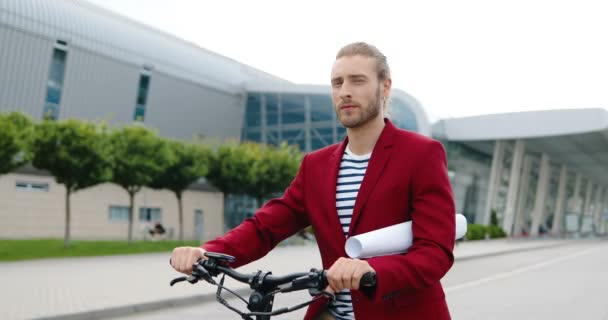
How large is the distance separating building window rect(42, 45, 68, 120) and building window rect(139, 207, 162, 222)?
750 cm

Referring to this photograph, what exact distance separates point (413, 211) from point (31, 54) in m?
37.0

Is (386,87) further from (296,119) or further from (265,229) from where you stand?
(296,119)

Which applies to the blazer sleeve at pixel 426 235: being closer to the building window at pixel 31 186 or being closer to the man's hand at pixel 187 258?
the man's hand at pixel 187 258

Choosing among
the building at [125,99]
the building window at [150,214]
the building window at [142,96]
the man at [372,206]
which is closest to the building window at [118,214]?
the building at [125,99]

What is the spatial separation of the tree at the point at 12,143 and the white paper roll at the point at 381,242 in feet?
63.4

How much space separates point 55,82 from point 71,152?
16.0 m

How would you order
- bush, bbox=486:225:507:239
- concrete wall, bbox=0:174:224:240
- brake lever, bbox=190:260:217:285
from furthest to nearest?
bush, bbox=486:225:507:239
concrete wall, bbox=0:174:224:240
brake lever, bbox=190:260:217:285

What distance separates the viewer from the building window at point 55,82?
36938 millimetres

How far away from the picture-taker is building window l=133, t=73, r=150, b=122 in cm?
4316

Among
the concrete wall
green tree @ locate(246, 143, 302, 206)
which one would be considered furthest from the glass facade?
green tree @ locate(246, 143, 302, 206)

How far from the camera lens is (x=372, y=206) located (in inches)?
92.3

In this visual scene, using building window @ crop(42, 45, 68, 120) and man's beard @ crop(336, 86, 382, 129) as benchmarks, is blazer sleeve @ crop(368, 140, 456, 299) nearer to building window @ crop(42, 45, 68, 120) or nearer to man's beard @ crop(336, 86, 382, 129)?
man's beard @ crop(336, 86, 382, 129)

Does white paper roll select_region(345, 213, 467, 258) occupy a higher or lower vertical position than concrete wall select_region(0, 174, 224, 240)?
higher

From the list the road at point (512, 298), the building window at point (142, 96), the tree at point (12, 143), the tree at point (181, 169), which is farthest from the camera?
the building window at point (142, 96)
